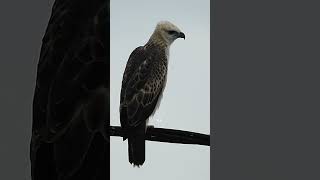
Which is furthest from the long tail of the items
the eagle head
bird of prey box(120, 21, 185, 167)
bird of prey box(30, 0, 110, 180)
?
the eagle head

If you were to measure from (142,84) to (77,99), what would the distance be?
378 millimetres

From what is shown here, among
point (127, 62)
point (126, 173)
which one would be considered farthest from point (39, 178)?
point (127, 62)

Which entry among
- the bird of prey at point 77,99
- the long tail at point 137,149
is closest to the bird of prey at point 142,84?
the long tail at point 137,149

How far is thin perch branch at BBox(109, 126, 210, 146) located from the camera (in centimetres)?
324

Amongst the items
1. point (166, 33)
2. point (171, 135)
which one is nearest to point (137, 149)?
point (171, 135)

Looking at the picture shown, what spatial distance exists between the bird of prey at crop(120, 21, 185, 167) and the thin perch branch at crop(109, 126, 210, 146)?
0.05 metres

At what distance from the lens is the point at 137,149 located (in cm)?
333

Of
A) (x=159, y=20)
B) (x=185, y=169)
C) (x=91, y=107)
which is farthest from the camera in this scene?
(x=185, y=169)

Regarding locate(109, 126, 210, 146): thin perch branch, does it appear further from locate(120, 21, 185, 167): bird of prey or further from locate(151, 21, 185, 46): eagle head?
locate(151, 21, 185, 46): eagle head

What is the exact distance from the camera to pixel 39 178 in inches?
129

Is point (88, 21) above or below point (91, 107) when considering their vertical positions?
above

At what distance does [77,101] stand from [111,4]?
450mm

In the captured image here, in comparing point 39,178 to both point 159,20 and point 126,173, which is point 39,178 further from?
point 159,20

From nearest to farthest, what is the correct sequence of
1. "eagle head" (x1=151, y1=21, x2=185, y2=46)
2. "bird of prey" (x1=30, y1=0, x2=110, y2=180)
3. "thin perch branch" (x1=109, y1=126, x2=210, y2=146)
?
"bird of prey" (x1=30, y1=0, x2=110, y2=180) < "thin perch branch" (x1=109, y1=126, x2=210, y2=146) < "eagle head" (x1=151, y1=21, x2=185, y2=46)
